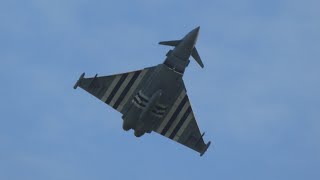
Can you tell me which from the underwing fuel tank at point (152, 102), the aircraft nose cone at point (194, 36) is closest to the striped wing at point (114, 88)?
the underwing fuel tank at point (152, 102)

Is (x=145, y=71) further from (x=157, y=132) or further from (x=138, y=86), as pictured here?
(x=157, y=132)

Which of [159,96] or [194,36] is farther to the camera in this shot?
[159,96]

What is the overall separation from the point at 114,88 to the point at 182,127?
9.76 m

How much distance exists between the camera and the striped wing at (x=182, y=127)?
76688 mm

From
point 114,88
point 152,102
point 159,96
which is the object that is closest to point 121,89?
point 114,88

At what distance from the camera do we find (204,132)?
7762 cm

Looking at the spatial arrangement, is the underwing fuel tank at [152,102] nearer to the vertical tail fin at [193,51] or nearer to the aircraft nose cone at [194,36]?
the vertical tail fin at [193,51]

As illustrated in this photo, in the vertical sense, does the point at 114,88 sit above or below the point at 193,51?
below

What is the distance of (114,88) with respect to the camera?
7581 cm

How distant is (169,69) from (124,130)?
31.4 ft

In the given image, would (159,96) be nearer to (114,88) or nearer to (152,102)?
(152,102)

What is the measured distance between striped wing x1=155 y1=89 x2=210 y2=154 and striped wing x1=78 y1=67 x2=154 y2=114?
17.4 feet

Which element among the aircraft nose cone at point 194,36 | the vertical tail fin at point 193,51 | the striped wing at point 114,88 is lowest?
the striped wing at point 114,88

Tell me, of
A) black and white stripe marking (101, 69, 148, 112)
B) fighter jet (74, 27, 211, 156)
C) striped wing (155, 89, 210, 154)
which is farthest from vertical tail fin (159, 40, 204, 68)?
striped wing (155, 89, 210, 154)
